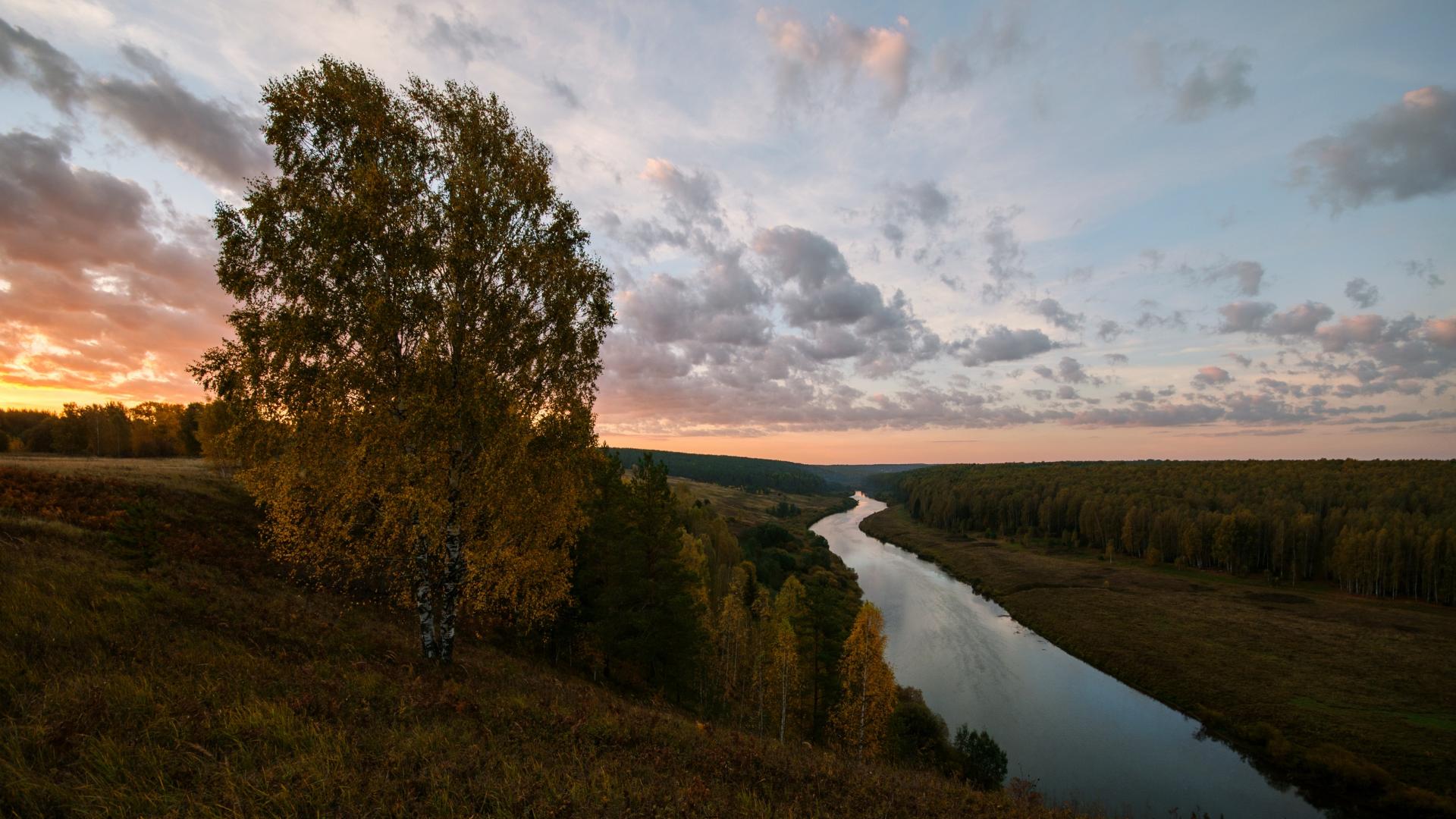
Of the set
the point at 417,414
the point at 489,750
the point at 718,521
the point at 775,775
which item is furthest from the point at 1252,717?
the point at 417,414

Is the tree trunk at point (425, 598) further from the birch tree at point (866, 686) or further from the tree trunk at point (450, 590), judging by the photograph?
the birch tree at point (866, 686)

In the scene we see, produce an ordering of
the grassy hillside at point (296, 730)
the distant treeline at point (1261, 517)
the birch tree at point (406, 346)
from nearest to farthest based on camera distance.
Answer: the grassy hillside at point (296, 730)
the birch tree at point (406, 346)
the distant treeline at point (1261, 517)

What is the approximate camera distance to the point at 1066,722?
35.6m

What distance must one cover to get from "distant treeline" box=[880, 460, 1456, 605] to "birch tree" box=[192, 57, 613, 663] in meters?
106

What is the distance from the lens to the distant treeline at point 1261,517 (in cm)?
6956

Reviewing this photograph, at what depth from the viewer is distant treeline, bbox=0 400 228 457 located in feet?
188

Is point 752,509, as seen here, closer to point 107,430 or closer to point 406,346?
point 107,430

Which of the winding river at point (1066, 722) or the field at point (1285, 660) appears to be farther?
the field at point (1285, 660)

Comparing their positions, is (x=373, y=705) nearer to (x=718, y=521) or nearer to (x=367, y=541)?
(x=367, y=541)

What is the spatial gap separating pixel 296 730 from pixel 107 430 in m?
86.4

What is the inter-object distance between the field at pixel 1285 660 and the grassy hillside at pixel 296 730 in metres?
39.3

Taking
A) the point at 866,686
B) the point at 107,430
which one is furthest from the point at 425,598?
the point at 107,430

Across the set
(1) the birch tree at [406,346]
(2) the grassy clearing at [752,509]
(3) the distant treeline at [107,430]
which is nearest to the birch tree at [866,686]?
(1) the birch tree at [406,346]

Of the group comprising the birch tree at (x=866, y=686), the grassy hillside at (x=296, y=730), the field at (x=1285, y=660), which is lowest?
the field at (x=1285, y=660)
